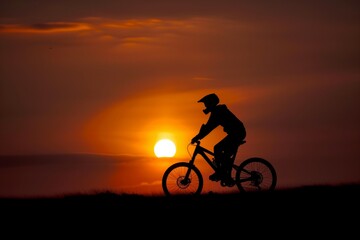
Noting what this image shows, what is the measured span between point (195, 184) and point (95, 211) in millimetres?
3815

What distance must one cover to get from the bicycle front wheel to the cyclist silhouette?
0.41 meters

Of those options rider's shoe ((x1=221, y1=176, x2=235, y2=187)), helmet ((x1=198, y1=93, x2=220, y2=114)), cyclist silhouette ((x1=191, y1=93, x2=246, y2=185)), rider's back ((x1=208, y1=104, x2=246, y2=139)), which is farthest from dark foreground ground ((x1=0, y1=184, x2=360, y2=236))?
helmet ((x1=198, y1=93, x2=220, y2=114))

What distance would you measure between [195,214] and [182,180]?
12.0ft

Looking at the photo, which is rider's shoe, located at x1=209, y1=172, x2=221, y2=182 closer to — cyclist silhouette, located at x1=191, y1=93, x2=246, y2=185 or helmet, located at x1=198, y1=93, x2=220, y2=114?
cyclist silhouette, located at x1=191, y1=93, x2=246, y2=185

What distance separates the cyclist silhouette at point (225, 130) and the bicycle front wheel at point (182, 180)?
407mm

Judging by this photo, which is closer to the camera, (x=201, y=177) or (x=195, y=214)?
(x=195, y=214)

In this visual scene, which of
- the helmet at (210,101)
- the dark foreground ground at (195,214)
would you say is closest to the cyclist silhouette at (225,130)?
the helmet at (210,101)

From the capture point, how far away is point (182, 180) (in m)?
21.0

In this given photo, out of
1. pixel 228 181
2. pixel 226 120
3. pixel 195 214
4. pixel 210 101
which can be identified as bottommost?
pixel 195 214

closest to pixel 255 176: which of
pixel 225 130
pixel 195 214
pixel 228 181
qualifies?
pixel 228 181

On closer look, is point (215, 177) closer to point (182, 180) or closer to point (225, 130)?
point (182, 180)

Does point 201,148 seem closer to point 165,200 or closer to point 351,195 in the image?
point 165,200

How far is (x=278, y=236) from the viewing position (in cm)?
1532

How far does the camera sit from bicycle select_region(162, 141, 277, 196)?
2091 centimetres
